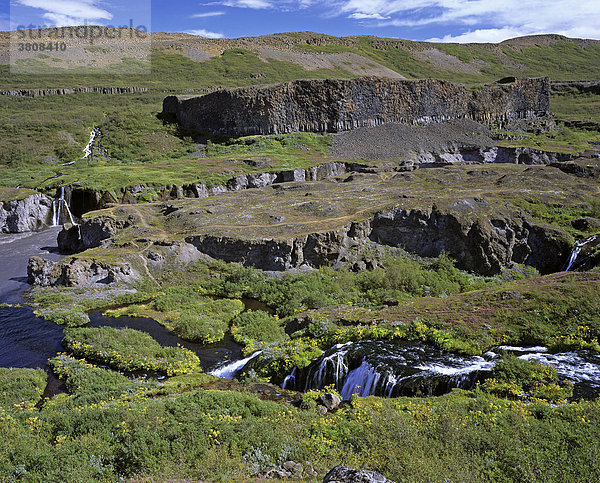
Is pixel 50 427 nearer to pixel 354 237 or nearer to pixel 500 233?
pixel 354 237

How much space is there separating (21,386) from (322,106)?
247ft

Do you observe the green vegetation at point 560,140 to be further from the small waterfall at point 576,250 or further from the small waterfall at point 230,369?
the small waterfall at point 230,369

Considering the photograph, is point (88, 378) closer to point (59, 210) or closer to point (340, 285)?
point (340, 285)

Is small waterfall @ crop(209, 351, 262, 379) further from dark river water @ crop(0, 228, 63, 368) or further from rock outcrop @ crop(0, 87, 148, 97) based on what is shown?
rock outcrop @ crop(0, 87, 148, 97)

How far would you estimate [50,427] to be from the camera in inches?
509

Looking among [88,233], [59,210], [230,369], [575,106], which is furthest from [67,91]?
[575,106]

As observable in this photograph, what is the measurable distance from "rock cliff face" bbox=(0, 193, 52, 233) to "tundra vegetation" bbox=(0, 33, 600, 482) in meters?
1.94

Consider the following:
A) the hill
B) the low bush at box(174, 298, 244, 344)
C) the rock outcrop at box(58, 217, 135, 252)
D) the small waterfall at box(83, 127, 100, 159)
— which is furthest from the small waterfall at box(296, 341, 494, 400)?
the hill

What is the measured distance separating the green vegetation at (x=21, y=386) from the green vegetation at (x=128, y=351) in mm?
2671

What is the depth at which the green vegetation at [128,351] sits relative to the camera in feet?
69.3

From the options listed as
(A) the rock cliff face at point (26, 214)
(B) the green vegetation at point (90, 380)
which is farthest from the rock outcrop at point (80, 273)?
(A) the rock cliff face at point (26, 214)

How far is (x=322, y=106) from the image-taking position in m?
84.0

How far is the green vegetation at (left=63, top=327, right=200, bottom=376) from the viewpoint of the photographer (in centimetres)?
2111

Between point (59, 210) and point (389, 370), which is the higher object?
point (59, 210)
